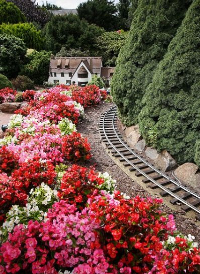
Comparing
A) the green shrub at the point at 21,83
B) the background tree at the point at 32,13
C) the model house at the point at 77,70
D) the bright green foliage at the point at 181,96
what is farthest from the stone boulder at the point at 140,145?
the background tree at the point at 32,13

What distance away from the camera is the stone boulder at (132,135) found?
917cm

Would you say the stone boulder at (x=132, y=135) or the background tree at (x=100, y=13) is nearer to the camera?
the stone boulder at (x=132, y=135)

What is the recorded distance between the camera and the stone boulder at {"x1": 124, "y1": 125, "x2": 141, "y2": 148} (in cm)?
917

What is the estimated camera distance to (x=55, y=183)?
553cm

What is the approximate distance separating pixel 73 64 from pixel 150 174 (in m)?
26.6

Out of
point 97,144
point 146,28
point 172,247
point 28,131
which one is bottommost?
point 97,144

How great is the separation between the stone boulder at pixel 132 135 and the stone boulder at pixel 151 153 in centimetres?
87

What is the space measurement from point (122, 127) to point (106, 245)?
314 inches

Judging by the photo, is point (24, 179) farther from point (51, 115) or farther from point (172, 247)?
point (51, 115)

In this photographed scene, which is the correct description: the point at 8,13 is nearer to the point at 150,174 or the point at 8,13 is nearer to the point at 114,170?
the point at 114,170

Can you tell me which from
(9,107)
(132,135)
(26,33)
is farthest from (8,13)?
(132,135)

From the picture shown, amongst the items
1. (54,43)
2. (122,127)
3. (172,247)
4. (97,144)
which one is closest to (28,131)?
(97,144)

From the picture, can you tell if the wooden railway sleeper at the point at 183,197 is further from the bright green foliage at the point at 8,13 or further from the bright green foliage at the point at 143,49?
the bright green foliage at the point at 8,13

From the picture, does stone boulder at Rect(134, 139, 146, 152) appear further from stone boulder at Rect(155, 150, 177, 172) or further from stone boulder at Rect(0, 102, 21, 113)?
stone boulder at Rect(0, 102, 21, 113)
